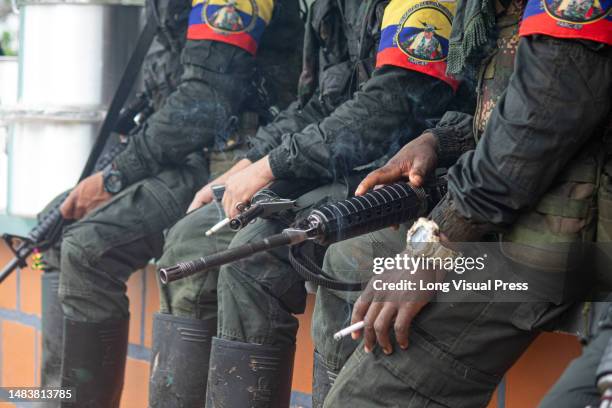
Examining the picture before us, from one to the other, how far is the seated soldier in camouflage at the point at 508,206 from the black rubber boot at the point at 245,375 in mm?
651

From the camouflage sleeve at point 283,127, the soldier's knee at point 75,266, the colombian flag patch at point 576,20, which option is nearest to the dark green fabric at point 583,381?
the colombian flag patch at point 576,20

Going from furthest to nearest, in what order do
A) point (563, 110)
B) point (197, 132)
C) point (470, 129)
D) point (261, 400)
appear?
point (197, 132), point (261, 400), point (470, 129), point (563, 110)

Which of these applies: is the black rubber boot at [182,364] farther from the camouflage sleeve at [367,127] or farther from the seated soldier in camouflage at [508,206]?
the seated soldier in camouflage at [508,206]

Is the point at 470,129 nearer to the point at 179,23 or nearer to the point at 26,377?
the point at 179,23

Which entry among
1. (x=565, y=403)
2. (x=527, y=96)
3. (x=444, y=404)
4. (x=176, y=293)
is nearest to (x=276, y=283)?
(x=176, y=293)

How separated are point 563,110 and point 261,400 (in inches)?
50.5

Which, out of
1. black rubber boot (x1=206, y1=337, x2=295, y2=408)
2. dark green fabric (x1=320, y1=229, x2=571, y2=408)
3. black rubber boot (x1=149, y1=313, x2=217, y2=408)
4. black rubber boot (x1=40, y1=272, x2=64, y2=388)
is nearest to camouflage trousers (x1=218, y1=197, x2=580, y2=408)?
dark green fabric (x1=320, y1=229, x2=571, y2=408)

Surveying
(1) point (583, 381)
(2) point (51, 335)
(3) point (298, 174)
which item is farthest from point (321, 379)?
(2) point (51, 335)

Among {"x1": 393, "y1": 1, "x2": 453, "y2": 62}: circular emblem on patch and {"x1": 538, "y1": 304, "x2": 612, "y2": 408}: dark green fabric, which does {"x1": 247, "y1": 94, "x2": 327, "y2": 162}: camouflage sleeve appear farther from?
{"x1": 538, "y1": 304, "x2": 612, "y2": 408}: dark green fabric

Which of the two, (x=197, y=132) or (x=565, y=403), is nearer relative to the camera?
(x=565, y=403)

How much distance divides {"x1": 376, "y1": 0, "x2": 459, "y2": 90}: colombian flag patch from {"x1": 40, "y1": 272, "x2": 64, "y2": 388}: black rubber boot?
202 centimetres

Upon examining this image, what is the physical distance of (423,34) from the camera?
2.72m

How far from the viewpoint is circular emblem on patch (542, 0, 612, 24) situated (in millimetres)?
1911

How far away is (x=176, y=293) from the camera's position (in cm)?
326
